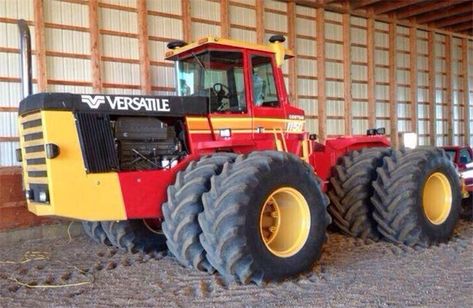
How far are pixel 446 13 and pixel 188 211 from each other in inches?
463

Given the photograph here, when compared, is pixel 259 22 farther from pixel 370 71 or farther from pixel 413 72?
pixel 413 72

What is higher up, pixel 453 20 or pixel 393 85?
pixel 453 20

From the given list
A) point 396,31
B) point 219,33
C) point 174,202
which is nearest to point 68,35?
point 219,33

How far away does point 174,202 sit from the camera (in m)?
4.70

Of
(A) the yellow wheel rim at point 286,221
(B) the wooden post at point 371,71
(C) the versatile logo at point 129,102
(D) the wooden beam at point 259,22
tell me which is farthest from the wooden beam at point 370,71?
(C) the versatile logo at point 129,102

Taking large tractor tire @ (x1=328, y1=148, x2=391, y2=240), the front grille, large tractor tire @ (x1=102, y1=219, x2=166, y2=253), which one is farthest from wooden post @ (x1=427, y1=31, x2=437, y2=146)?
the front grille

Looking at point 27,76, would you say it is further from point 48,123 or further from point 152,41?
point 152,41

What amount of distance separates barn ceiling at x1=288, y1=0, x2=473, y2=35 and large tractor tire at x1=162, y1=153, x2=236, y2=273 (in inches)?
304

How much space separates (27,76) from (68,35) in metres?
3.36

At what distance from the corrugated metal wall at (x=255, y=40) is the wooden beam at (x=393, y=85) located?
78 mm

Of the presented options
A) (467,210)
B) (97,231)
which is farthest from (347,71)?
(97,231)

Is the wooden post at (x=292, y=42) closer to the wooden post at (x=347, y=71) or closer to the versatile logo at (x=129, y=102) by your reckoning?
the wooden post at (x=347, y=71)

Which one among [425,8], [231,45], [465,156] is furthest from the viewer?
[425,8]

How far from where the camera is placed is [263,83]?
19.7ft
